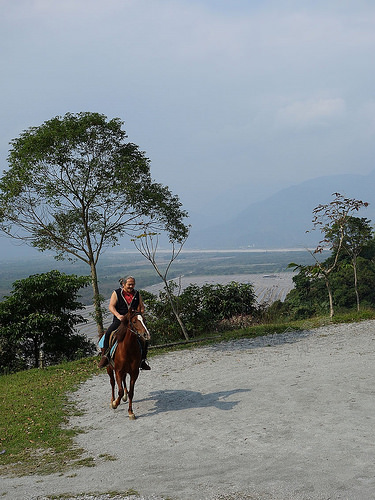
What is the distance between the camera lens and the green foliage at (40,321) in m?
16.4

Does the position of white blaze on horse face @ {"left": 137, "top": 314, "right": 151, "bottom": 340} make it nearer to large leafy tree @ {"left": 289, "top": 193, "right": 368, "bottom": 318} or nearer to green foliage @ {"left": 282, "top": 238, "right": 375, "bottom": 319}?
large leafy tree @ {"left": 289, "top": 193, "right": 368, "bottom": 318}

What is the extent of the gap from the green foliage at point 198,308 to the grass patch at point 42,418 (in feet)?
4.65

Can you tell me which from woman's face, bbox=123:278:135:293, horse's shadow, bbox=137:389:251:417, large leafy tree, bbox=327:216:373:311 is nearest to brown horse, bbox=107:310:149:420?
woman's face, bbox=123:278:135:293

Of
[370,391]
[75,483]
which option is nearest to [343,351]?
[370,391]

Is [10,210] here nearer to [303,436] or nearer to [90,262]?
[90,262]

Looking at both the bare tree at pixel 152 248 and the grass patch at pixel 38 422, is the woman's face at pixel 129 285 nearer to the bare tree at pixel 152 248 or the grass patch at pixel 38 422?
the grass patch at pixel 38 422

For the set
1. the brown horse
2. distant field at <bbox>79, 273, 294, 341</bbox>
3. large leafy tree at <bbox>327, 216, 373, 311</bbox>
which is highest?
large leafy tree at <bbox>327, 216, 373, 311</bbox>

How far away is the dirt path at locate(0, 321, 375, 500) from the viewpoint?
5.08 metres

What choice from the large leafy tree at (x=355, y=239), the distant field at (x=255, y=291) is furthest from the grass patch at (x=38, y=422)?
the large leafy tree at (x=355, y=239)

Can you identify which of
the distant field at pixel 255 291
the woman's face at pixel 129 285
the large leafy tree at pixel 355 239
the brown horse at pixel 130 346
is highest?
the large leafy tree at pixel 355 239

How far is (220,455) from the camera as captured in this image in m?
6.10

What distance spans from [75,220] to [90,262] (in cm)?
163

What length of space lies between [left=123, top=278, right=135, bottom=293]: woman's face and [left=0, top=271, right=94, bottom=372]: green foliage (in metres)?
8.49

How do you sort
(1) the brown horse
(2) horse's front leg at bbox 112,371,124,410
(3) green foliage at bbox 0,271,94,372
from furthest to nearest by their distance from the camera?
(3) green foliage at bbox 0,271,94,372, (2) horse's front leg at bbox 112,371,124,410, (1) the brown horse
